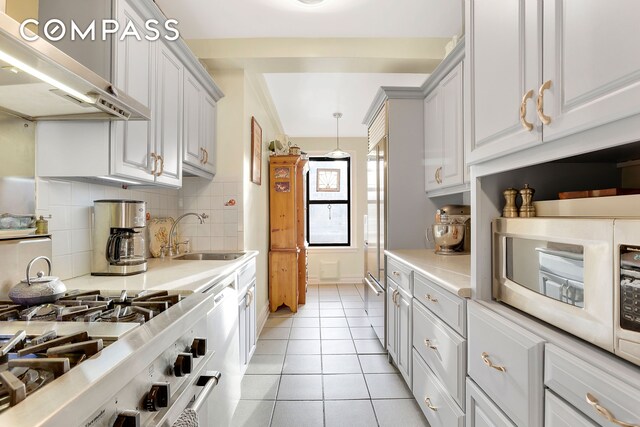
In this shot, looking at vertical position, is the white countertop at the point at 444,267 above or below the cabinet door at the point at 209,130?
below

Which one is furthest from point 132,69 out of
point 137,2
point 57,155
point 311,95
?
point 311,95

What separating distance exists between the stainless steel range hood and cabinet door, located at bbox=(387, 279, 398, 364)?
197 cm

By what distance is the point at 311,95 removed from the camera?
12.6ft

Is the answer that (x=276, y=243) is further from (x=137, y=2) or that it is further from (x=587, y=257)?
(x=587, y=257)

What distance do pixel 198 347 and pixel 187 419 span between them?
0.23 m

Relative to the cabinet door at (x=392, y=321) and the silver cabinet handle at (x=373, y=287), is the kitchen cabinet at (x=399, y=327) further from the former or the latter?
the silver cabinet handle at (x=373, y=287)

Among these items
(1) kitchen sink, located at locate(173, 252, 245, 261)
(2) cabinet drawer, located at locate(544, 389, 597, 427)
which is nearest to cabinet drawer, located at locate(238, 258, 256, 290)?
(1) kitchen sink, located at locate(173, 252, 245, 261)

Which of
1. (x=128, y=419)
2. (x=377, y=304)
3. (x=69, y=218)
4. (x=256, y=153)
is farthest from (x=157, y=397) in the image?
(x=256, y=153)

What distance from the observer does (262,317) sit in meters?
3.57

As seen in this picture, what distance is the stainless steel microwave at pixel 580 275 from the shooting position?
0.71 m

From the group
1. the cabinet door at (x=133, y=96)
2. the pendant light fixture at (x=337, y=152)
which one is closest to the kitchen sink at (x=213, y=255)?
the cabinet door at (x=133, y=96)

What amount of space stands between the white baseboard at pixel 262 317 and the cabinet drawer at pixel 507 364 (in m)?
→ 2.41

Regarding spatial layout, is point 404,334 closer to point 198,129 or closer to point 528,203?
point 528,203

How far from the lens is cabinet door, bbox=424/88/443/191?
2.41 m
